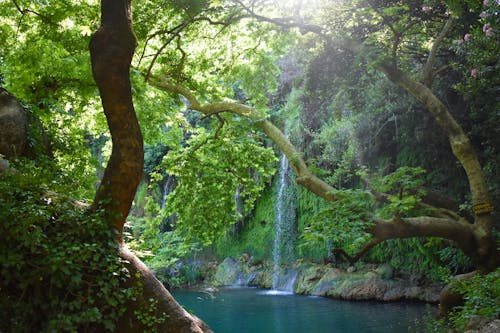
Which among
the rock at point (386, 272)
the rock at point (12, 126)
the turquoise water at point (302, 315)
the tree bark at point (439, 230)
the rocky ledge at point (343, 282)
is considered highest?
the rock at point (12, 126)

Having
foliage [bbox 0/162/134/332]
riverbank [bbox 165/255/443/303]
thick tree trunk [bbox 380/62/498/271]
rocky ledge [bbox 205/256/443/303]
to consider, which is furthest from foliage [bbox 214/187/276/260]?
foliage [bbox 0/162/134/332]

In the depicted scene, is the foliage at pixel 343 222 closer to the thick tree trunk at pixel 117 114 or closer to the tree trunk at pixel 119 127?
the tree trunk at pixel 119 127

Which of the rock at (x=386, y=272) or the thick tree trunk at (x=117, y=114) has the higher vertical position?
the thick tree trunk at (x=117, y=114)

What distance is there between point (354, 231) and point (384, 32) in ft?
13.0

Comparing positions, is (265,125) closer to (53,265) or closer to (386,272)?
(53,265)

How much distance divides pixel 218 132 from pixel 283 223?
8.65 metres

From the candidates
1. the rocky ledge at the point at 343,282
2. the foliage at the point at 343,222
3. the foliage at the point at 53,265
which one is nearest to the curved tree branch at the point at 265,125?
the foliage at the point at 343,222

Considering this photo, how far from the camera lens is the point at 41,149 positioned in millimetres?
5070

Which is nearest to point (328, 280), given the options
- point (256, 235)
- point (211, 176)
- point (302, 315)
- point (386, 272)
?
point (386, 272)

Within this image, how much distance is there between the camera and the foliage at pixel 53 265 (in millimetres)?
3002

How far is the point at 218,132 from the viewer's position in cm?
902

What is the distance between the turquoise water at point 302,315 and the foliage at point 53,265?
654cm

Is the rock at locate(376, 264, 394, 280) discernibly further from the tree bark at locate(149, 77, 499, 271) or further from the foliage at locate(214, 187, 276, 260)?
the foliage at locate(214, 187, 276, 260)

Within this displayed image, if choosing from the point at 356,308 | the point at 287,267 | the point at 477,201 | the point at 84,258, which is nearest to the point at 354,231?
the point at 477,201
